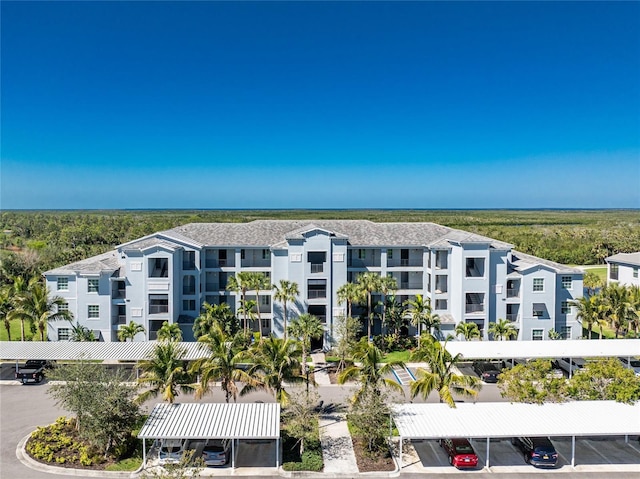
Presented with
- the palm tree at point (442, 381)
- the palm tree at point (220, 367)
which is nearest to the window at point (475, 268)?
the palm tree at point (442, 381)

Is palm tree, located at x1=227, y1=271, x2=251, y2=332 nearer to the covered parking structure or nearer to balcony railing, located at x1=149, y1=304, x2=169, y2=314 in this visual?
balcony railing, located at x1=149, y1=304, x2=169, y2=314

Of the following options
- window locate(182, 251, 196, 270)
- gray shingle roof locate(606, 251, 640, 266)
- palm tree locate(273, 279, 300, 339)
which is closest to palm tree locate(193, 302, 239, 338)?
palm tree locate(273, 279, 300, 339)

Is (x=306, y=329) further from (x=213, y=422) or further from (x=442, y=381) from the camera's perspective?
(x=213, y=422)

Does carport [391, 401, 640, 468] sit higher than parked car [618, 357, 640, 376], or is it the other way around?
carport [391, 401, 640, 468]

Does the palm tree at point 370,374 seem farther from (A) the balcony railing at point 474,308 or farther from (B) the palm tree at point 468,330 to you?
(A) the balcony railing at point 474,308

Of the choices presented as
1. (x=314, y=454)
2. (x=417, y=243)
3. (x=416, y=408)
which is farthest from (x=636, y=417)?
(x=417, y=243)

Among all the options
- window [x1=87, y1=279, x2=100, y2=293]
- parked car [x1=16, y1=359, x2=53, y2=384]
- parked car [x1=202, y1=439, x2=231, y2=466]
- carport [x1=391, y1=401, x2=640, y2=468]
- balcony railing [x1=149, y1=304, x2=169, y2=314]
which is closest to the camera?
carport [x1=391, y1=401, x2=640, y2=468]

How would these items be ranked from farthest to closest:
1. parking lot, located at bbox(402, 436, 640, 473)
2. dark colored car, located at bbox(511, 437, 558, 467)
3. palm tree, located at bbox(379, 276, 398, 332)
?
palm tree, located at bbox(379, 276, 398, 332) → parking lot, located at bbox(402, 436, 640, 473) → dark colored car, located at bbox(511, 437, 558, 467)
